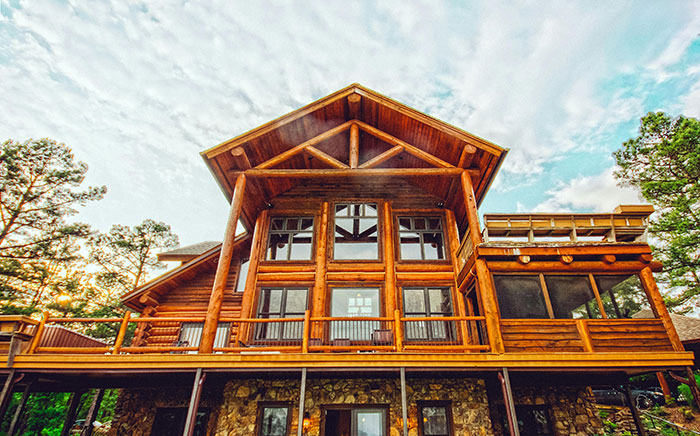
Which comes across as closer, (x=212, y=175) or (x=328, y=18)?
(x=212, y=175)

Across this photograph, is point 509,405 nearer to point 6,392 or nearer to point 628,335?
point 628,335

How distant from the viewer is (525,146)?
8100 centimetres

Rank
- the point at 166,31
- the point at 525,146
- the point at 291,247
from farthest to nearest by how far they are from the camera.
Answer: the point at 525,146 < the point at 166,31 < the point at 291,247

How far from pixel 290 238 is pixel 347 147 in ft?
13.9

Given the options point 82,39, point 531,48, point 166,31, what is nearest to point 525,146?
point 531,48

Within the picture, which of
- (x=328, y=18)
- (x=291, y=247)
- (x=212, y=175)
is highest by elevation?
(x=328, y=18)

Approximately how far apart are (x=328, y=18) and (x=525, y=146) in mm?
73457

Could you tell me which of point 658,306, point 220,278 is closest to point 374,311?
point 220,278

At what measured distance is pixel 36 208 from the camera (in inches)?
739

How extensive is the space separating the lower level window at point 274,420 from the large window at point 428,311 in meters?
3.89

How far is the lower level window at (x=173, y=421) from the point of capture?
8.97 metres

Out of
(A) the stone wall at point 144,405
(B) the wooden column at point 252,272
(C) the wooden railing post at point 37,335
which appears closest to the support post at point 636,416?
(B) the wooden column at point 252,272

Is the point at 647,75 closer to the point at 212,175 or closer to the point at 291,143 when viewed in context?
the point at 291,143

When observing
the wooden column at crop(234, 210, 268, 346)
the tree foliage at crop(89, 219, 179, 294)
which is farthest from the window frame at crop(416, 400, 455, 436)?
the tree foliage at crop(89, 219, 179, 294)
